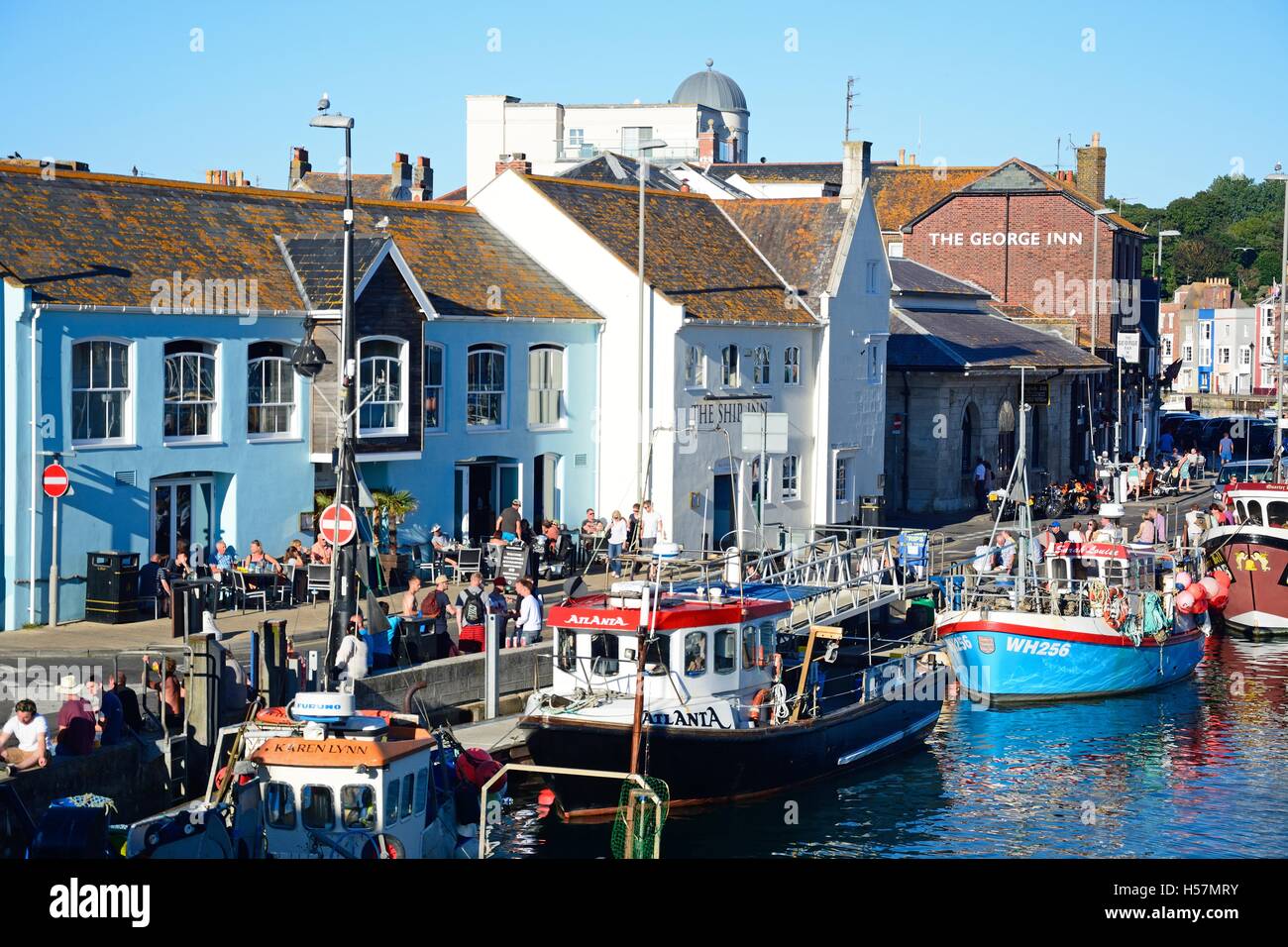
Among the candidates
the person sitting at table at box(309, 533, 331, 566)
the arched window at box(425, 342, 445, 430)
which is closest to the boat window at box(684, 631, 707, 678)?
the person sitting at table at box(309, 533, 331, 566)

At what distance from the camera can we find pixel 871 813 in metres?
27.9

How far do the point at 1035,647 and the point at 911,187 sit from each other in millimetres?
49609

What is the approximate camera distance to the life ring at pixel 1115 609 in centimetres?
3709

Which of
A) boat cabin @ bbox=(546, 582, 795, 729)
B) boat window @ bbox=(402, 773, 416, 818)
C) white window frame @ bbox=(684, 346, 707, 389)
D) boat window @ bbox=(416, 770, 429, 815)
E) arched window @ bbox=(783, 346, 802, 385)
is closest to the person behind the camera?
boat window @ bbox=(402, 773, 416, 818)

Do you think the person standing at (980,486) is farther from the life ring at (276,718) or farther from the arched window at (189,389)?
the life ring at (276,718)

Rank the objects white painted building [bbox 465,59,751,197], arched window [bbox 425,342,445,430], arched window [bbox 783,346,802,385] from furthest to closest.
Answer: white painted building [bbox 465,59,751,197], arched window [bbox 783,346,802,385], arched window [bbox 425,342,445,430]

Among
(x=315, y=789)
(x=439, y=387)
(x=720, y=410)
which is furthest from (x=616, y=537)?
(x=315, y=789)

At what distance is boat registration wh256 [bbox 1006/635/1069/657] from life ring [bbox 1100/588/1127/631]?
1201mm

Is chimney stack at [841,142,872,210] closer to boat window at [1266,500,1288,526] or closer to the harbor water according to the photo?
boat window at [1266,500,1288,526]

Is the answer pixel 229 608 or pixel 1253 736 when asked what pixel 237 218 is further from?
pixel 1253 736

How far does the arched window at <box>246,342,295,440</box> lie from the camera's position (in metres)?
35.5
